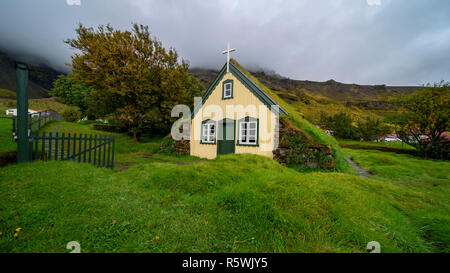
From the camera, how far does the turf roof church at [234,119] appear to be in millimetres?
10258

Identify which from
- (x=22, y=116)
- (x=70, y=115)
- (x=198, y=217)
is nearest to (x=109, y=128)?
(x=70, y=115)

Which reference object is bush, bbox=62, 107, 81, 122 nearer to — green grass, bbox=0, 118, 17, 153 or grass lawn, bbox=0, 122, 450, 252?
green grass, bbox=0, 118, 17, 153

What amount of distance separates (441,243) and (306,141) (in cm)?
625

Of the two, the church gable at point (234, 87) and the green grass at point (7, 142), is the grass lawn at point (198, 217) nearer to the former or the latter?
the green grass at point (7, 142)

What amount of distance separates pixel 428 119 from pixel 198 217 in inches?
1061

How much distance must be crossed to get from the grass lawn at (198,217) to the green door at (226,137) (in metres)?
6.65

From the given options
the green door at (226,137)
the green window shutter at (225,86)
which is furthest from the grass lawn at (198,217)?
the green window shutter at (225,86)

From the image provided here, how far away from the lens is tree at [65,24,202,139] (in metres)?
14.6

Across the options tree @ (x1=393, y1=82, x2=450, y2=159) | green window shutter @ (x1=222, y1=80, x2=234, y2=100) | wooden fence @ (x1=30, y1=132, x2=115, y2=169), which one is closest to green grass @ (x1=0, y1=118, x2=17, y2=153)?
wooden fence @ (x1=30, y1=132, x2=115, y2=169)

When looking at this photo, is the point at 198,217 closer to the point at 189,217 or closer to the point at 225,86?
the point at 189,217

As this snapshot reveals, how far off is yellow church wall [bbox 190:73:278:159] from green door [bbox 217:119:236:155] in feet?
1.07

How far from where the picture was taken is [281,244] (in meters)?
2.58

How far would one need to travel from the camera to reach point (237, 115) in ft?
37.8
